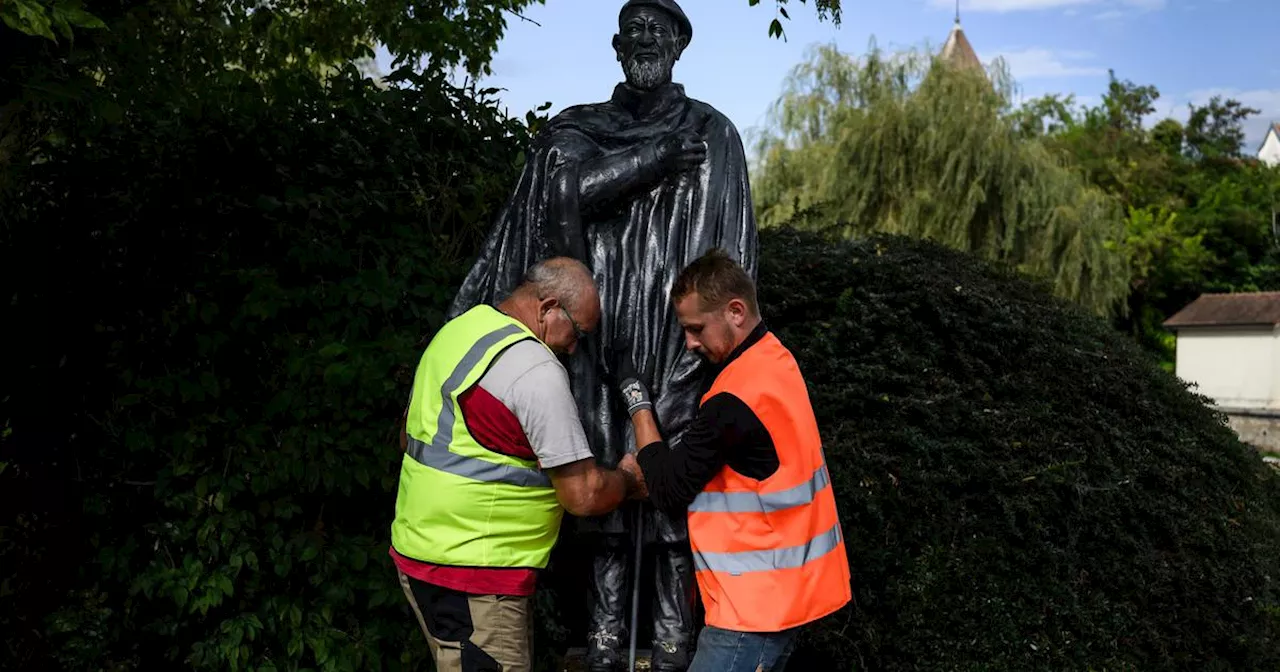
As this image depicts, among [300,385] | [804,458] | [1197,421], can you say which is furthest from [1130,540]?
[300,385]

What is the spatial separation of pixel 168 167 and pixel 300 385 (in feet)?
4.16

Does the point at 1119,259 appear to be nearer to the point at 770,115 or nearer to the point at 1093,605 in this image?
the point at 770,115

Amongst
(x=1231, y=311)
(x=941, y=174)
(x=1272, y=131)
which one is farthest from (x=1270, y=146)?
(x=941, y=174)

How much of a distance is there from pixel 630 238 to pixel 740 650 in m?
1.29

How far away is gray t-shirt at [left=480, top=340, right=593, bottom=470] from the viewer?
8.46 feet

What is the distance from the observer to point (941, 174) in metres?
18.8

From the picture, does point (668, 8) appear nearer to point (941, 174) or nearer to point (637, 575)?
point (637, 575)

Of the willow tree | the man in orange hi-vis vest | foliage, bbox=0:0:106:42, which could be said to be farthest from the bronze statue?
the willow tree

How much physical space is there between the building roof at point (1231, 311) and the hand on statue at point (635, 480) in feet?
103

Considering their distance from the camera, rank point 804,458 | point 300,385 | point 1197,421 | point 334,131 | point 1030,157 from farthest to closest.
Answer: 1. point 1030,157
2. point 1197,421
3. point 334,131
4. point 300,385
5. point 804,458

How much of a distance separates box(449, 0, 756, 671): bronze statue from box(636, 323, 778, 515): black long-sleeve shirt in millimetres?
456

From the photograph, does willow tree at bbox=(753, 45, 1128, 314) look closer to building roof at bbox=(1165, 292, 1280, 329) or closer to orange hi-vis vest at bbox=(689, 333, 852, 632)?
building roof at bbox=(1165, 292, 1280, 329)

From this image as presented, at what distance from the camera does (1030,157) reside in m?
19.0

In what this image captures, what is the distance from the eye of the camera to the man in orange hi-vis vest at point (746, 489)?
2.59m
